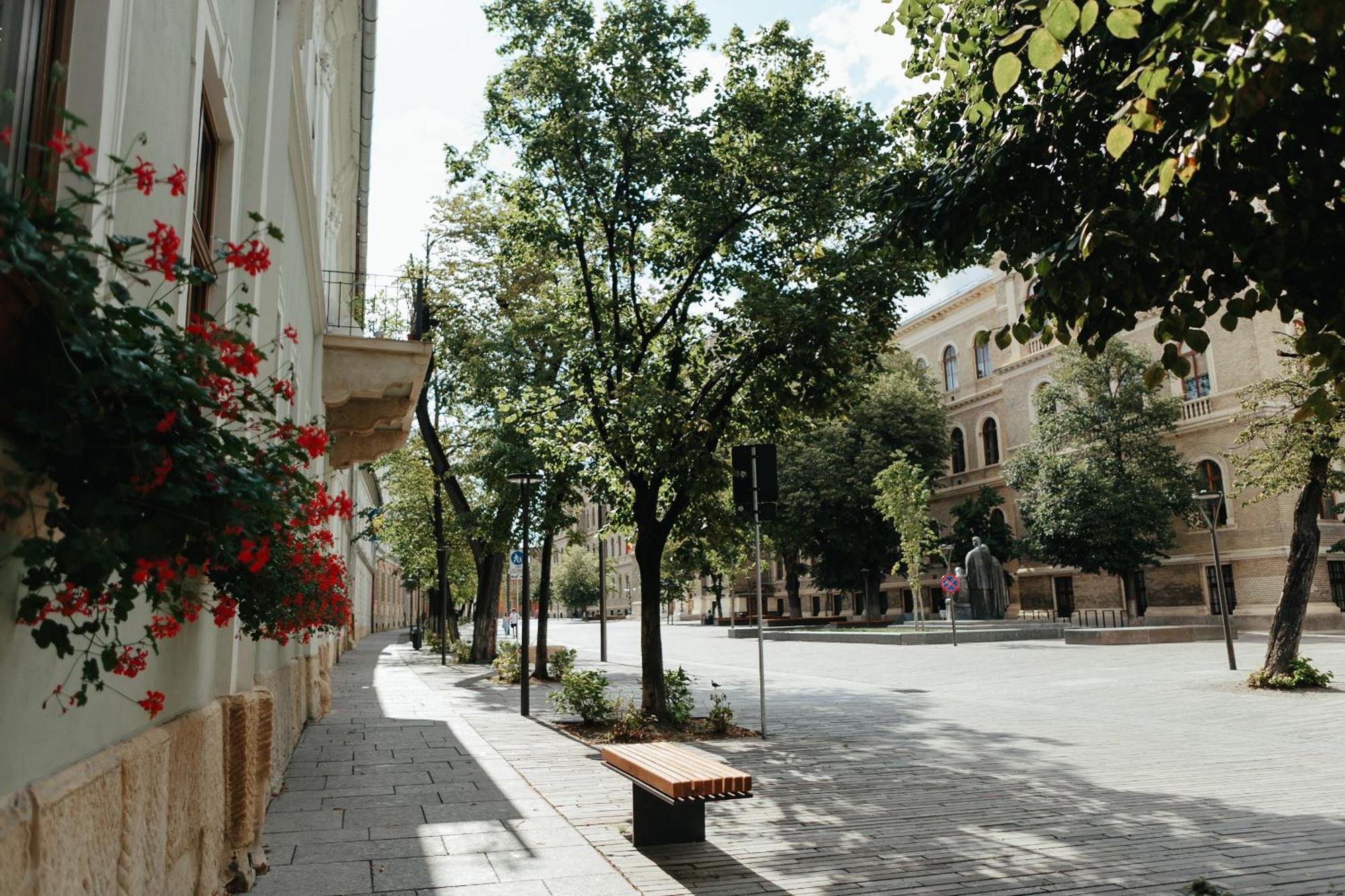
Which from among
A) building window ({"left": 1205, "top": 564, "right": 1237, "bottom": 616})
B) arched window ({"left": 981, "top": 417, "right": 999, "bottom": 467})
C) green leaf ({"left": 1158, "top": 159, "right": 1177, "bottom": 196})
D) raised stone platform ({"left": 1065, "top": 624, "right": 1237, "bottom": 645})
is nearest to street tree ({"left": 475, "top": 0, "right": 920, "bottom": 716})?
green leaf ({"left": 1158, "top": 159, "right": 1177, "bottom": 196})

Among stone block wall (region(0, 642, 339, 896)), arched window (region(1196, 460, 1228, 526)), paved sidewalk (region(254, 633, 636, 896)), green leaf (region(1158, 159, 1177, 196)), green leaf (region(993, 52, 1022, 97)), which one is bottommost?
paved sidewalk (region(254, 633, 636, 896))

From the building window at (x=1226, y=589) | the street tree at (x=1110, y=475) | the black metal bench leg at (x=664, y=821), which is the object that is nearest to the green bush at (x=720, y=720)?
the black metal bench leg at (x=664, y=821)

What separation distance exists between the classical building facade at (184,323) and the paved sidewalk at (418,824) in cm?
38

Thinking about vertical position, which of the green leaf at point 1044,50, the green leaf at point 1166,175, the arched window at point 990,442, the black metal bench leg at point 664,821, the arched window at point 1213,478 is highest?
the arched window at point 990,442

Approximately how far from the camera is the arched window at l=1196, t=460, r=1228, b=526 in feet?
132

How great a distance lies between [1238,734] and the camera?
11062mm

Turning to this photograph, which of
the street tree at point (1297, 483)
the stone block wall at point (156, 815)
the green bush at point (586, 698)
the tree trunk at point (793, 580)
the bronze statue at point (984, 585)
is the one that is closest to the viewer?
the stone block wall at point (156, 815)

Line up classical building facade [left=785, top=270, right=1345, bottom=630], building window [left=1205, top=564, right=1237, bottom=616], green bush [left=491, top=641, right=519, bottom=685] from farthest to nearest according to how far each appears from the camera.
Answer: building window [left=1205, top=564, right=1237, bottom=616], classical building facade [left=785, top=270, right=1345, bottom=630], green bush [left=491, top=641, right=519, bottom=685]

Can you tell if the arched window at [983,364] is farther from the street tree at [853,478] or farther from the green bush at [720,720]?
the green bush at [720,720]

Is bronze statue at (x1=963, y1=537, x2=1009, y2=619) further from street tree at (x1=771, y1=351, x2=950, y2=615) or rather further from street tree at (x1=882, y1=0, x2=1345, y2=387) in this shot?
street tree at (x1=882, y1=0, x2=1345, y2=387)

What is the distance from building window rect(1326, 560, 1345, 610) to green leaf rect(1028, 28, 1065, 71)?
139 ft

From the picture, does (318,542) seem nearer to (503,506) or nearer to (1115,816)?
(1115,816)

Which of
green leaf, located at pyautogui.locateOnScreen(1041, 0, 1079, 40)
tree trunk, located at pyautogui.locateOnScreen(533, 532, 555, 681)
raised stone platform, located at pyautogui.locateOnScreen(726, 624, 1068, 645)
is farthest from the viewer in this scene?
raised stone platform, located at pyautogui.locateOnScreen(726, 624, 1068, 645)

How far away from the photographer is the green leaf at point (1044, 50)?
3377mm
